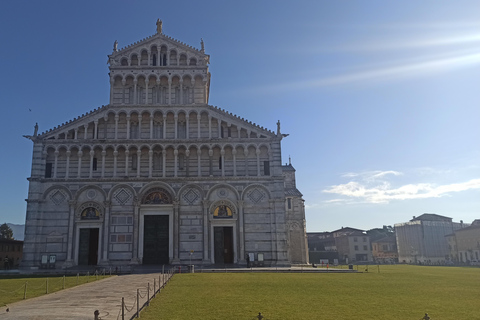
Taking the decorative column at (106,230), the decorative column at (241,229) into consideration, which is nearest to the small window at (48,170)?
the decorative column at (106,230)

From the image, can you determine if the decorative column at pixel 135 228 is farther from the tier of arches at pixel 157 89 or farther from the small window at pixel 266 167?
the small window at pixel 266 167

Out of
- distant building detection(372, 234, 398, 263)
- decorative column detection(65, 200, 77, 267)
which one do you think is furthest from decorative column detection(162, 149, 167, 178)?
distant building detection(372, 234, 398, 263)

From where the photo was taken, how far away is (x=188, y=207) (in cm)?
4184

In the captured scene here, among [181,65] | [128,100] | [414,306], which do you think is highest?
[181,65]

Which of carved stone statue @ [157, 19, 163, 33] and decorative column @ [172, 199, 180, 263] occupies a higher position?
carved stone statue @ [157, 19, 163, 33]

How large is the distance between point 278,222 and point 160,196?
12423mm

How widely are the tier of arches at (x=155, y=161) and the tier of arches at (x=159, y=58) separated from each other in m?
9.78

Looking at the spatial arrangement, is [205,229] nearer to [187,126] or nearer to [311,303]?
[187,126]

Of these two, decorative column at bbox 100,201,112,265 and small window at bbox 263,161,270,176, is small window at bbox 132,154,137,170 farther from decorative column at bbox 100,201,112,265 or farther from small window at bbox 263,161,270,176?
small window at bbox 263,161,270,176

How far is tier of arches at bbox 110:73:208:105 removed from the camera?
4469 centimetres

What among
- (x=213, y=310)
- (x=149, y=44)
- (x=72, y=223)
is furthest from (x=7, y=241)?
(x=213, y=310)

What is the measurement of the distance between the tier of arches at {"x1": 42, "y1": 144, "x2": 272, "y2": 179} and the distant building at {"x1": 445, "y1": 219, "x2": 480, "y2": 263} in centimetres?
7035

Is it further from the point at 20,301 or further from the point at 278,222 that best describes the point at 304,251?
the point at 20,301

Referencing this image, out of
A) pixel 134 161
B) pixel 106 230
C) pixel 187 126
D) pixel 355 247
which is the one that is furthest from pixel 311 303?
pixel 355 247
